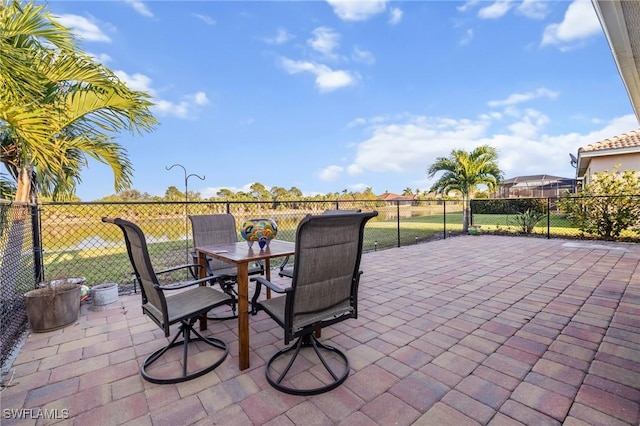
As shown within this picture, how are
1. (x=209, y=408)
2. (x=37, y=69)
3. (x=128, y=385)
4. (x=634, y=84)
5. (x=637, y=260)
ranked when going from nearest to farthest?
(x=209, y=408)
(x=128, y=385)
(x=37, y=69)
(x=634, y=84)
(x=637, y=260)

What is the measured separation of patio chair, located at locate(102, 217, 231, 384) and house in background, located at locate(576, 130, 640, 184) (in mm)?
11532

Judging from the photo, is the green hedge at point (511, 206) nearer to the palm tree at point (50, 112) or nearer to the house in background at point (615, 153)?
the house in background at point (615, 153)

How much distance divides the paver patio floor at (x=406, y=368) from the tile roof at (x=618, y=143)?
7742 millimetres

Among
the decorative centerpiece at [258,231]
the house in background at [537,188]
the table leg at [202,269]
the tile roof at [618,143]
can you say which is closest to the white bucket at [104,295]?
the table leg at [202,269]

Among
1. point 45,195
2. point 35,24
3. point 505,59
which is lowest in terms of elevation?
point 45,195

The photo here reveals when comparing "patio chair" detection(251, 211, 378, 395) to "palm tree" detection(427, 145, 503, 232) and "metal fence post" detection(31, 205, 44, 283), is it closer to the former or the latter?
"metal fence post" detection(31, 205, 44, 283)

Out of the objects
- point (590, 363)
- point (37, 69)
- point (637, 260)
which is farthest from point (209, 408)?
point (637, 260)

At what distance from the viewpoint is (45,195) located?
341 cm

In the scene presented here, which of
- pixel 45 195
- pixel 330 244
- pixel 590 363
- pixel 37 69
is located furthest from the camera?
pixel 45 195

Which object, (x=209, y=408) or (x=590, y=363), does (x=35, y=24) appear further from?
(x=590, y=363)

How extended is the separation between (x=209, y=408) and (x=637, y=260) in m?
6.59

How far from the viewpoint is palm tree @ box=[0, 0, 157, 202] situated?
2.23 m

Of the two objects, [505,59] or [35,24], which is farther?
[505,59]

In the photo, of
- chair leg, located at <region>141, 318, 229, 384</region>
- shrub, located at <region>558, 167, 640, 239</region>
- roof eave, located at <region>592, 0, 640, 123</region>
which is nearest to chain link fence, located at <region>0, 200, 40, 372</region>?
chair leg, located at <region>141, 318, 229, 384</region>
